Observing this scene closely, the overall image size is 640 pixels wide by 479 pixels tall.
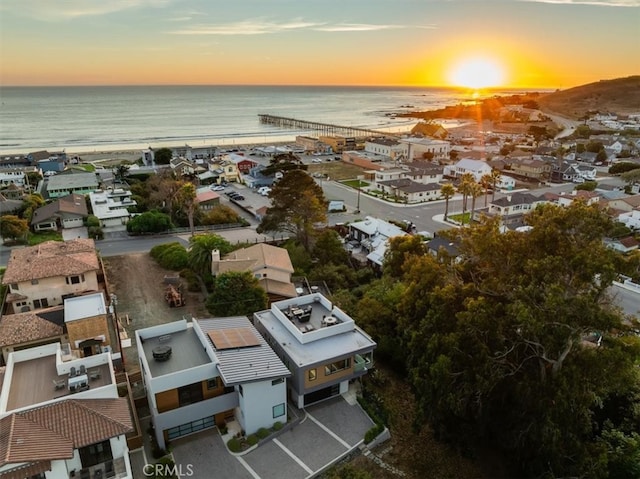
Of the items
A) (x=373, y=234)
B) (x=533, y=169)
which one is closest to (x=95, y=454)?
(x=373, y=234)

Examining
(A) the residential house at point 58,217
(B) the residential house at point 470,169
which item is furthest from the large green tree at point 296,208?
(B) the residential house at point 470,169

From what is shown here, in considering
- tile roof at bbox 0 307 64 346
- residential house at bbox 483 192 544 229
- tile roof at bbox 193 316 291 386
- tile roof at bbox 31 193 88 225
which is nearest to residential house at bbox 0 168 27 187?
tile roof at bbox 31 193 88 225

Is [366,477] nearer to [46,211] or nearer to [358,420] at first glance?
[358,420]

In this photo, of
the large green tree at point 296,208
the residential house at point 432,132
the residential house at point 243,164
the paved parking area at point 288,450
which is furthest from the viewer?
the residential house at point 432,132

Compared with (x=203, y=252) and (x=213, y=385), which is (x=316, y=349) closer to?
(x=213, y=385)

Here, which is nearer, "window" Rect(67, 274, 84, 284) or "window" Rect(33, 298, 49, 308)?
"window" Rect(33, 298, 49, 308)

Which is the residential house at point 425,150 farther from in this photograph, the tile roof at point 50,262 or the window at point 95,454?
the window at point 95,454

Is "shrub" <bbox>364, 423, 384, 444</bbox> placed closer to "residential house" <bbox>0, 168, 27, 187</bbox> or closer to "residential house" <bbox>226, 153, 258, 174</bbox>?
"residential house" <bbox>226, 153, 258, 174</bbox>
